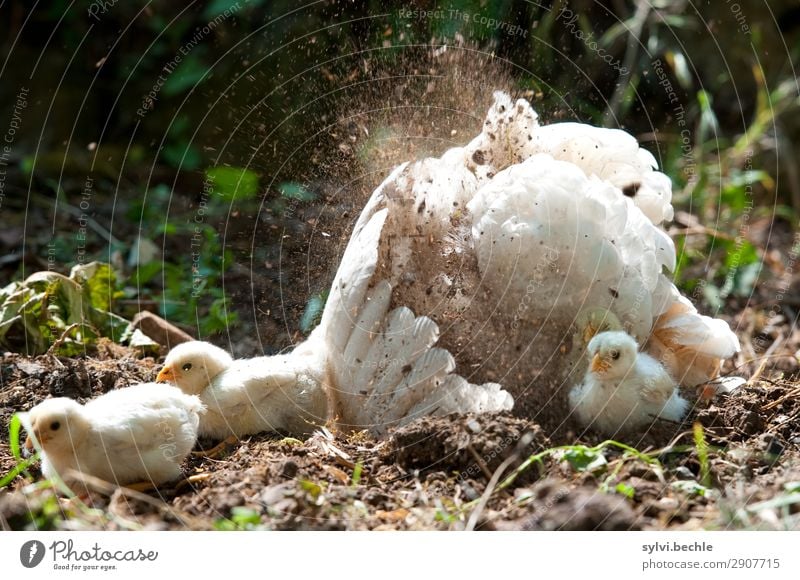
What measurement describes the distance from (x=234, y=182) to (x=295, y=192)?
84cm

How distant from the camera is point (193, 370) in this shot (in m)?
3.62

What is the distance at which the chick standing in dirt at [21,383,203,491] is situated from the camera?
3027 mm

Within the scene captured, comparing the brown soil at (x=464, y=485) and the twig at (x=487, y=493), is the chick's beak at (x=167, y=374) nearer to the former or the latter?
the brown soil at (x=464, y=485)

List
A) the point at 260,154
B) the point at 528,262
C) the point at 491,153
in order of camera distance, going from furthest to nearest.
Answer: the point at 260,154 → the point at 491,153 → the point at 528,262

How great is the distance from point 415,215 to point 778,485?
1598 millimetres

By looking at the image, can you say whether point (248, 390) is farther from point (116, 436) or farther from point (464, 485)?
point (464, 485)

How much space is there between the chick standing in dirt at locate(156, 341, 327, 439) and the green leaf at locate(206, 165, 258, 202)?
6.67 ft

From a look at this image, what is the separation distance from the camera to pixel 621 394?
3418mm

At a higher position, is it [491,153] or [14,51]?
[14,51]

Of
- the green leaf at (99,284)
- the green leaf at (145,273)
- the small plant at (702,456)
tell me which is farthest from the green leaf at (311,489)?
the green leaf at (145,273)

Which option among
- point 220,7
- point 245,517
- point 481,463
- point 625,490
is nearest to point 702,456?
point 625,490

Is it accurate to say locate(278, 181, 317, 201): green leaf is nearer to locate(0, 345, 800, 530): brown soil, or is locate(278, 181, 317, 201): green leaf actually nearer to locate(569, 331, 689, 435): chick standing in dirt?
locate(0, 345, 800, 530): brown soil

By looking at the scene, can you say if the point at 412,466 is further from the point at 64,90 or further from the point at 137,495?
the point at 64,90

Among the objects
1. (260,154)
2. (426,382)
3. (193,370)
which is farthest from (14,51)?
(426,382)
